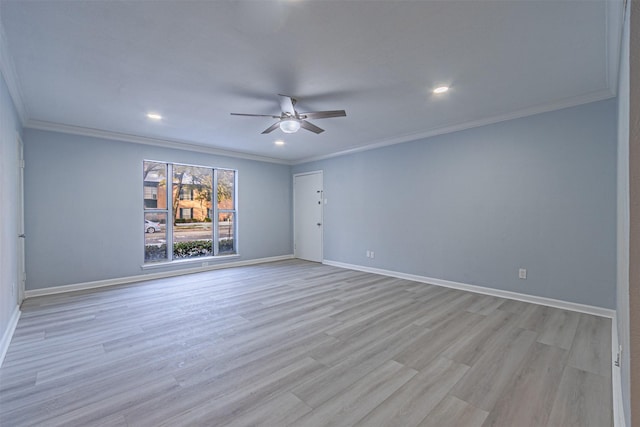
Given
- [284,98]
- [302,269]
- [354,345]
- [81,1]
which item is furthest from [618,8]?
[302,269]

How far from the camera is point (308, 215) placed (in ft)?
23.2

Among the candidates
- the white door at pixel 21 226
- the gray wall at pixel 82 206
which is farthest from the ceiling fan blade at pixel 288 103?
the white door at pixel 21 226

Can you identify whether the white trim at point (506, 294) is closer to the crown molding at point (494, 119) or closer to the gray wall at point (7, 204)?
the crown molding at point (494, 119)

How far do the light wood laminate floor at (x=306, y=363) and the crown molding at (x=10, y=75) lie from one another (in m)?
2.53

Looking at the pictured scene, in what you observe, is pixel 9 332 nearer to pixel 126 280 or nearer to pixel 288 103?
pixel 126 280

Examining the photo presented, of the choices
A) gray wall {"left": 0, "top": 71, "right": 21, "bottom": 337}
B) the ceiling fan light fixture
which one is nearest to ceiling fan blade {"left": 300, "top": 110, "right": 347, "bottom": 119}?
the ceiling fan light fixture

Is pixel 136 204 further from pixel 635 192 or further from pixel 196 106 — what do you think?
pixel 635 192

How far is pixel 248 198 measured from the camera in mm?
6637

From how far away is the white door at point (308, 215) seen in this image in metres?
6.80

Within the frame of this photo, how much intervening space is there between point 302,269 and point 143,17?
482 cm

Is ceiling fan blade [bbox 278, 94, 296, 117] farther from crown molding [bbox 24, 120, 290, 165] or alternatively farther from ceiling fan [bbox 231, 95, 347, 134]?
crown molding [bbox 24, 120, 290, 165]

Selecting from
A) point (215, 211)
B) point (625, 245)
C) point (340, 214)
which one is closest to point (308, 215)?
point (340, 214)

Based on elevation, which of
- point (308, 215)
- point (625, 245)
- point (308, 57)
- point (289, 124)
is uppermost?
point (308, 57)

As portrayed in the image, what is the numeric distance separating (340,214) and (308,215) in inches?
41.8
